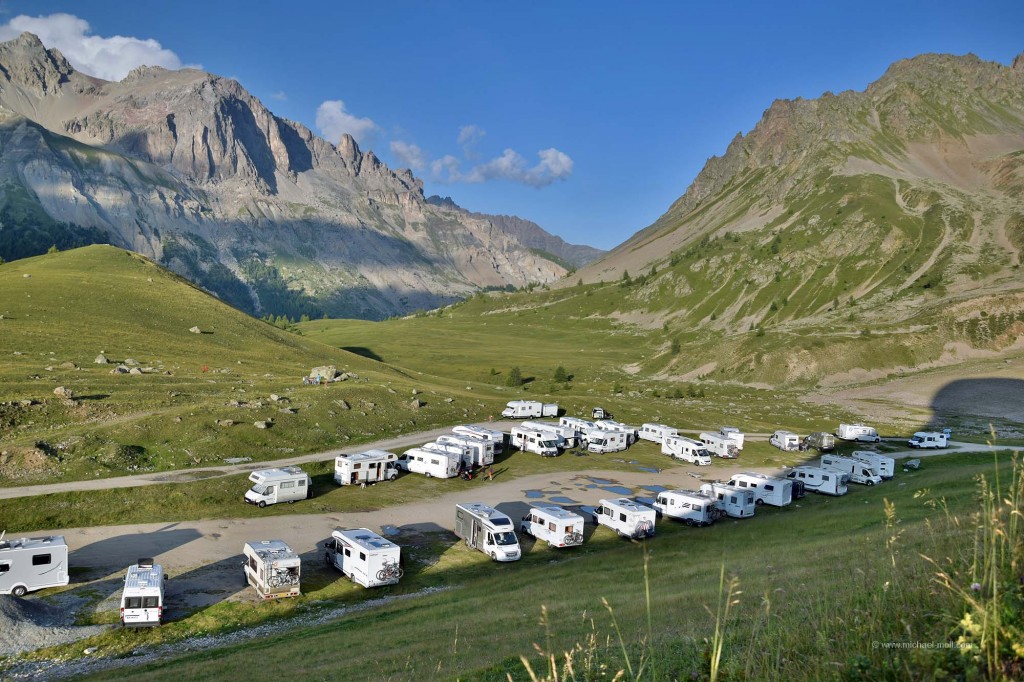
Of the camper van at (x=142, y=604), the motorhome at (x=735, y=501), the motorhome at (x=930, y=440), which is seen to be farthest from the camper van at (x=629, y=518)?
the motorhome at (x=930, y=440)

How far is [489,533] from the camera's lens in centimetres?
3934

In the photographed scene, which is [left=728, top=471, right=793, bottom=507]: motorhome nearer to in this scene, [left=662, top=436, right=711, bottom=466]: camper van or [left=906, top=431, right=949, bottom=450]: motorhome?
[left=662, top=436, right=711, bottom=466]: camper van

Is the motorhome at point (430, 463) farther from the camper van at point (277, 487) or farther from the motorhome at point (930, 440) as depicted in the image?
the motorhome at point (930, 440)

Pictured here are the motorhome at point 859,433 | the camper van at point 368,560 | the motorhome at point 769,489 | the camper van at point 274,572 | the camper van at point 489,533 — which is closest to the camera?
the camper van at point 274,572

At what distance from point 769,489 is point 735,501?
5.40m

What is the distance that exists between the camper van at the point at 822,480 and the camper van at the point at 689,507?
13956 mm

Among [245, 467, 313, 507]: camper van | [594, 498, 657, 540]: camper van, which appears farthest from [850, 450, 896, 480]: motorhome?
[245, 467, 313, 507]: camper van

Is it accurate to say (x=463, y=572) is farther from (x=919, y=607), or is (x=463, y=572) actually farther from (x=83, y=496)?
(x=919, y=607)

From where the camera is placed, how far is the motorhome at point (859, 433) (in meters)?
78.9

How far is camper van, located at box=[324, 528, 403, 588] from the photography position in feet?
111

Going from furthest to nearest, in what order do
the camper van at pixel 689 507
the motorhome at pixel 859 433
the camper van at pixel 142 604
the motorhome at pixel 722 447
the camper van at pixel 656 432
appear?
1. the motorhome at pixel 859 433
2. the camper van at pixel 656 432
3. the motorhome at pixel 722 447
4. the camper van at pixel 689 507
5. the camper van at pixel 142 604

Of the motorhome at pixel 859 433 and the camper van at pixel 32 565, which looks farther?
the motorhome at pixel 859 433

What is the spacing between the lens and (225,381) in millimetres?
80125

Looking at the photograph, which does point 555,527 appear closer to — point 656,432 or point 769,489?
point 769,489
